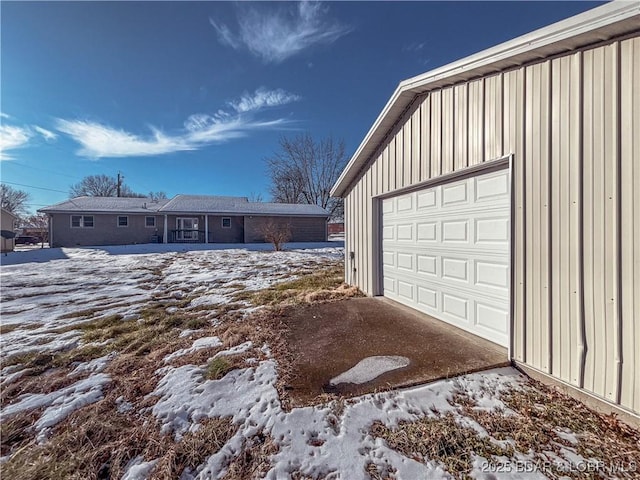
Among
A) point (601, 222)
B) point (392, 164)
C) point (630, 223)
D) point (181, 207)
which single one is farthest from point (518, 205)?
point (181, 207)

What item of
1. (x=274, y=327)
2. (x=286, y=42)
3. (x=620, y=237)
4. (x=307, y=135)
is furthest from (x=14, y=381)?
(x=307, y=135)

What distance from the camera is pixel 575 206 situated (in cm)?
217

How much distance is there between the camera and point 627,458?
62.2 inches

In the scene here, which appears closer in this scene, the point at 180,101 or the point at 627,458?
the point at 627,458

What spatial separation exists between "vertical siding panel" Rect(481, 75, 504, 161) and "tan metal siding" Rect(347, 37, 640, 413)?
12mm

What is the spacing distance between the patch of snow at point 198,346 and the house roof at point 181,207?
17701 mm

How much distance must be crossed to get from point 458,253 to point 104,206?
23644 millimetres

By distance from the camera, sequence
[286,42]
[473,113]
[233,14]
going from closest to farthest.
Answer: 1. [473,113]
2. [233,14]
3. [286,42]

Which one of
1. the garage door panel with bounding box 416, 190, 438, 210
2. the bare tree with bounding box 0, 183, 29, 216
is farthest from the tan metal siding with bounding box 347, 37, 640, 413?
the bare tree with bounding box 0, 183, 29, 216

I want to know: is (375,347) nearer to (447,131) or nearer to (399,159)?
(447,131)

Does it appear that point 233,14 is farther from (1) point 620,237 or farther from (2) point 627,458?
Answer: (2) point 627,458

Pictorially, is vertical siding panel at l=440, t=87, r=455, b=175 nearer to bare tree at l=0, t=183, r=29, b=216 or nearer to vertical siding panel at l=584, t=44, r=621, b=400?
vertical siding panel at l=584, t=44, r=621, b=400

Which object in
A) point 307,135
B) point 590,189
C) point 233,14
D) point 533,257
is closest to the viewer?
point 590,189

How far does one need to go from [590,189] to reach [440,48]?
762 centimetres
